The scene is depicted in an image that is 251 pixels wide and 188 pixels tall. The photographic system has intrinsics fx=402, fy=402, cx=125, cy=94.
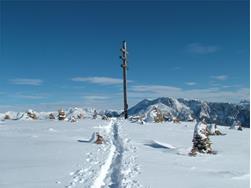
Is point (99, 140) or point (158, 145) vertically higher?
point (99, 140)

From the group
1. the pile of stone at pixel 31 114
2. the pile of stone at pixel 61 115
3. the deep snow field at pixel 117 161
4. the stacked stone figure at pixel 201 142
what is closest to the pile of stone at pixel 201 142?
the stacked stone figure at pixel 201 142

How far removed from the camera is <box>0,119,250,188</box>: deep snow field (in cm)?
1255

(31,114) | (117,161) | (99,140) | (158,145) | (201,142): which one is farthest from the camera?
(31,114)

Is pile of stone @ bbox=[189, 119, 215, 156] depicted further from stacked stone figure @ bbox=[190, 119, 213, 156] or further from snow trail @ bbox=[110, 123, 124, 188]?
snow trail @ bbox=[110, 123, 124, 188]

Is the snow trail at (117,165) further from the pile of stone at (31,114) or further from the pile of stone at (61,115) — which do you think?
the pile of stone at (31,114)

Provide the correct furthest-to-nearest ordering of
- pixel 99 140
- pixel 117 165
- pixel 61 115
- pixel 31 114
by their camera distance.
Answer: pixel 31 114, pixel 61 115, pixel 99 140, pixel 117 165

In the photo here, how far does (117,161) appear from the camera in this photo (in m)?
16.2

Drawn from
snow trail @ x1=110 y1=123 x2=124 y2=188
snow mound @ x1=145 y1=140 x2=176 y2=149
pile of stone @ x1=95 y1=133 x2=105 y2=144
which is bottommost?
snow trail @ x1=110 y1=123 x2=124 y2=188

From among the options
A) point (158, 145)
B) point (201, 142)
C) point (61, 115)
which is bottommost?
point (158, 145)

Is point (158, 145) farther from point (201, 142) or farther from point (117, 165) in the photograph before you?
point (117, 165)

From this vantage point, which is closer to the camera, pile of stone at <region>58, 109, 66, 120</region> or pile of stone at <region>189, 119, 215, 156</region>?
pile of stone at <region>189, 119, 215, 156</region>

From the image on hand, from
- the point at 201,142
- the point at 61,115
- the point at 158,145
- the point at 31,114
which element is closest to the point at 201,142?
the point at 201,142

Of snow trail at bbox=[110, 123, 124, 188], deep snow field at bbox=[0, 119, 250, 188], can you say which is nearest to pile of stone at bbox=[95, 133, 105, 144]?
deep snow field at bbox=[0, 119, 250, 188]

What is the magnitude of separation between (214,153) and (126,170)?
6511mm
